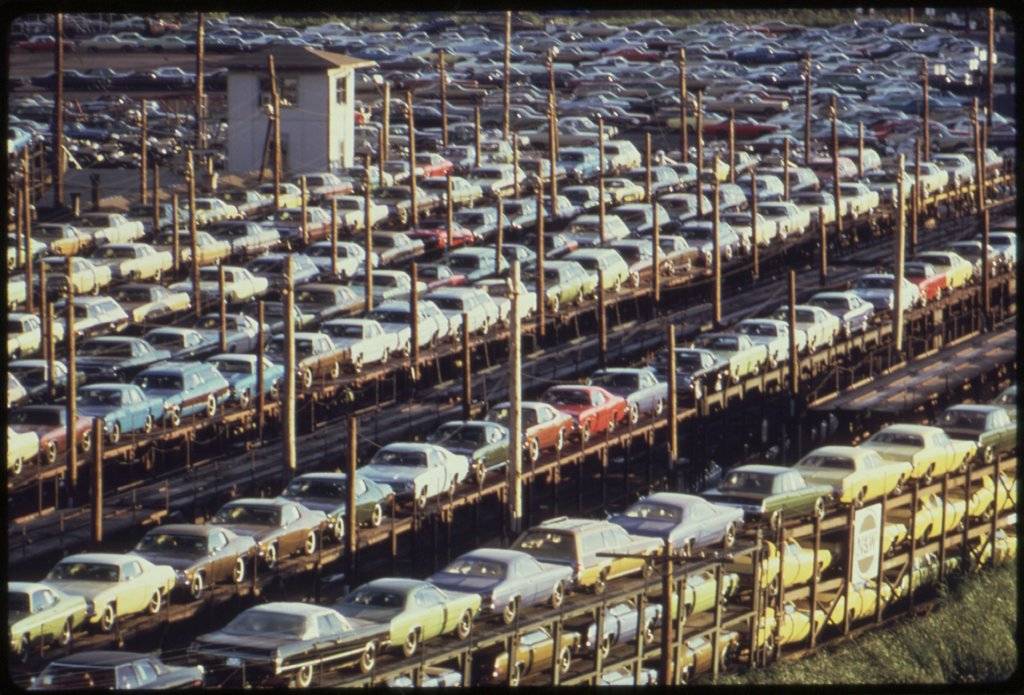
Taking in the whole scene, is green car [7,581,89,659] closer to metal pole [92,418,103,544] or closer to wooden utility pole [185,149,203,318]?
metal pole [92,418,103,544]

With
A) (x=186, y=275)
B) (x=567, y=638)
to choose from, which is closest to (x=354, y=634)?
(x=567, y=638)

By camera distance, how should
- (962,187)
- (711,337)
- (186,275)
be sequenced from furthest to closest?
(962,187) < (186,275) < (711,337)

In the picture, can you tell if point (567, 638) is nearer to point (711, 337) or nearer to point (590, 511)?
point (590, 511)

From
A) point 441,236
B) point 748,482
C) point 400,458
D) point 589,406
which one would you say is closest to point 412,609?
point 748,482

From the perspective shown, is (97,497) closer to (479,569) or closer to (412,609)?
(479,569)

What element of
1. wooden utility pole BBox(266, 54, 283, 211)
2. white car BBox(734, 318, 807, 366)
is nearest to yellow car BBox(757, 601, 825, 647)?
white car BBox(734, 318, 807, 366)

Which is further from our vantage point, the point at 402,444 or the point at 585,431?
the point at 585,431
